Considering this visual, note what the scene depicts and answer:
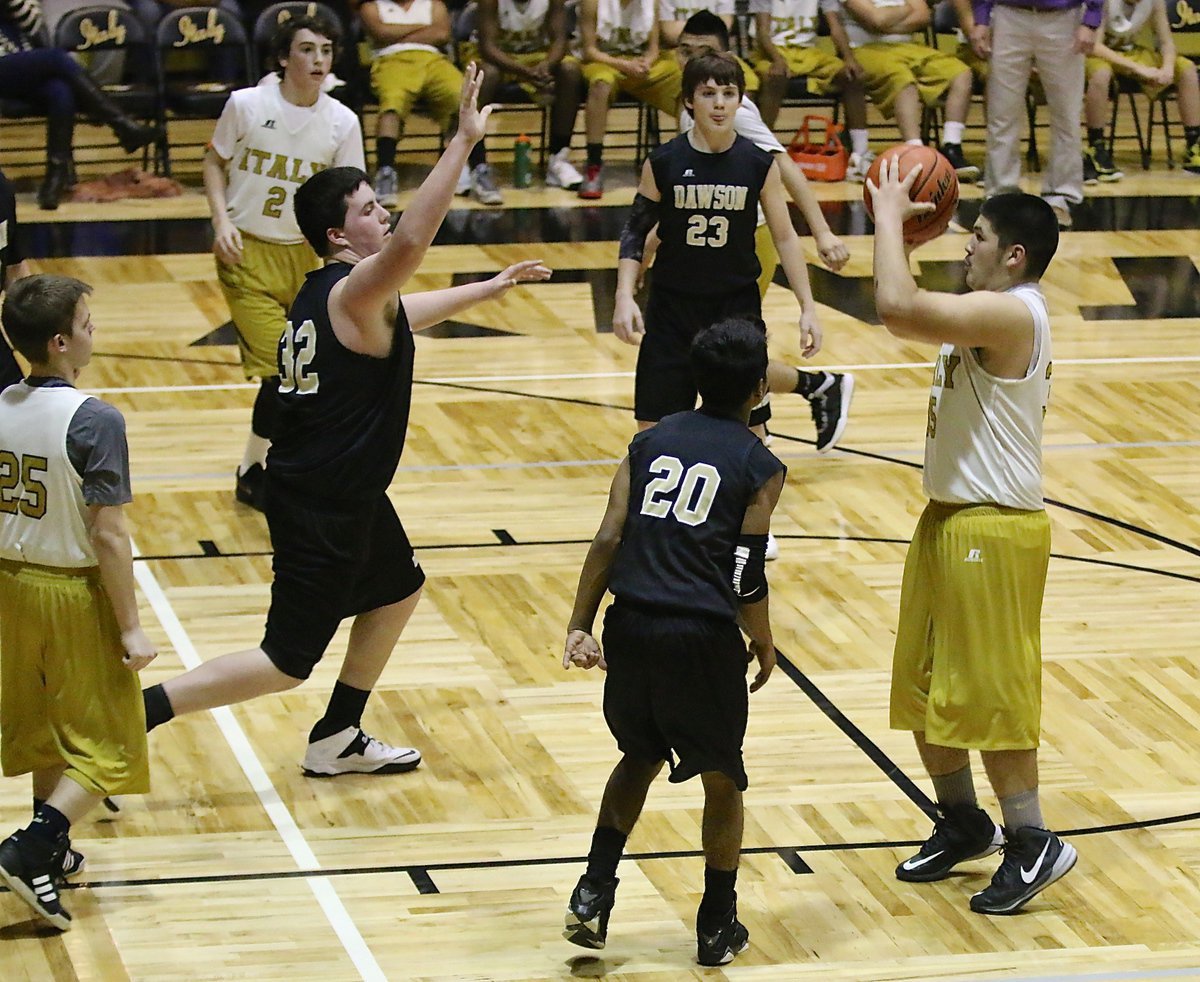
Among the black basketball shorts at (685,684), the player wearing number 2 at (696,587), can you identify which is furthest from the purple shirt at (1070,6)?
the black basketball shorts at (685,684)

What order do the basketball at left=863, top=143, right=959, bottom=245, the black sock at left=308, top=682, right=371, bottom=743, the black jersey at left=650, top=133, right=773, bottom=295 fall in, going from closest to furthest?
1. the basketball at left=863, top=143, right=959, bottom=245
2. the black sock at left=308, top=682, right=371, bottom=743
3. the black jersey at left=650, top=133, right=773, bottom=295

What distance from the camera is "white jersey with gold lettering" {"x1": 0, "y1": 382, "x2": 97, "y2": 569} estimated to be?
4.62 metres

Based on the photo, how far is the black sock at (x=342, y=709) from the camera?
5633mm

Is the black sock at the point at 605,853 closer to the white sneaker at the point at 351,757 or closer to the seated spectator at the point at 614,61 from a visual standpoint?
the white sneaker at the point at 351,757

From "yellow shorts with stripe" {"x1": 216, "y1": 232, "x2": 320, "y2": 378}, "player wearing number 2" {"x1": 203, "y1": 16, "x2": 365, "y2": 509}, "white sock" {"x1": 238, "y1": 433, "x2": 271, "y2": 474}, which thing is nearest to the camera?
Answer: "player wearing number 2" {"x1": 203, "y1": 16, "x2": 365, "y2": 509}

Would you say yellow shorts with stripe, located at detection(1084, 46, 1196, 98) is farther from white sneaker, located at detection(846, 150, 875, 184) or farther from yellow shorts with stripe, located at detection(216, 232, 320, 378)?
yellow shorts with stripe, located at detection(216, 232, 320, 378)

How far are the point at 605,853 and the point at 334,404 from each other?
54.3 inches

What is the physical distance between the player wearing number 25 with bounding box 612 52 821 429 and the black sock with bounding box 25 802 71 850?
118 inches

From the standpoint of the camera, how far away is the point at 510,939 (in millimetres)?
4699

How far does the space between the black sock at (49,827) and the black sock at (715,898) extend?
1.46 m

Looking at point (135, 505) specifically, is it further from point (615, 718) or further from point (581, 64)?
point (581, 64)

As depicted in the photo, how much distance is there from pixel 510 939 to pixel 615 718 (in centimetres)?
62

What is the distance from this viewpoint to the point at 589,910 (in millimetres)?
4492

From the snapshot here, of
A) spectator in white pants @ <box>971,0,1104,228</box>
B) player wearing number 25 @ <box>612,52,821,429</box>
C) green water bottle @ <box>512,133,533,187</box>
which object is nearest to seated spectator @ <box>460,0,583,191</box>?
green water bottle @ <box>512,133,533,187</box>
